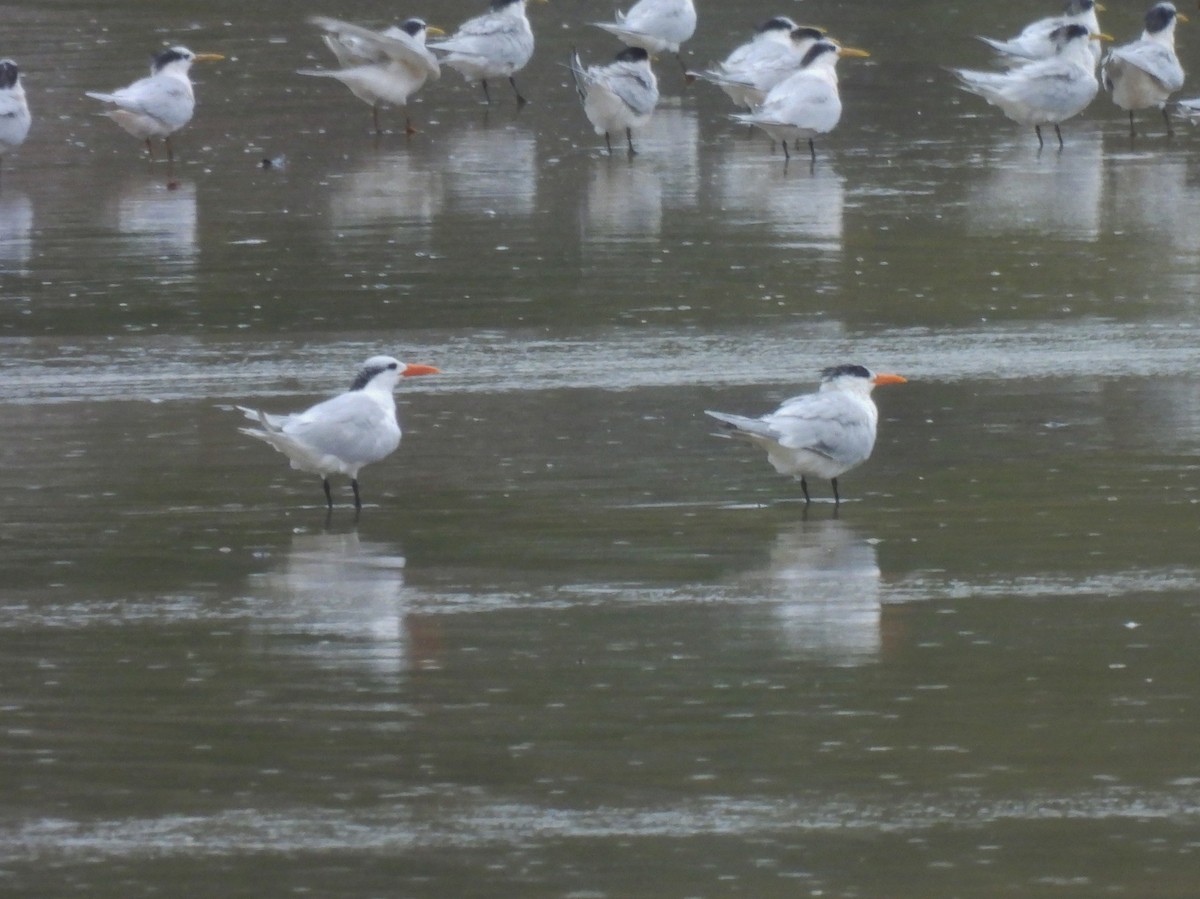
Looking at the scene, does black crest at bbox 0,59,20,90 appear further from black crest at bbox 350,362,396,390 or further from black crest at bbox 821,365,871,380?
black crest at bbox 821,365,871,380

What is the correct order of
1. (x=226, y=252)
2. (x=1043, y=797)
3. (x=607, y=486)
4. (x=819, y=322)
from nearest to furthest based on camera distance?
(x=1043, y=797) → (x=607, y=486) → (x=819, y=322) → (x=226, y=252)

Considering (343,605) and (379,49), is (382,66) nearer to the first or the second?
(379,49)

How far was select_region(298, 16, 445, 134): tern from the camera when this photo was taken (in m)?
21.3

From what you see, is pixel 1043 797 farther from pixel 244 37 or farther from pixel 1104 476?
pixel 244 37

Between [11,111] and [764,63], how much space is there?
6.59 metres

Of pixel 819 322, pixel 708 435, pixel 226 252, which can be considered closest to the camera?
pixel 708 435

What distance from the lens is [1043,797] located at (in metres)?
6.60

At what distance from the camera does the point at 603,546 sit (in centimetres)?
922

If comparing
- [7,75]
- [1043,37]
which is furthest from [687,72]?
[7,75]

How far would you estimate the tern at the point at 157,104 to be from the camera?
20000mm

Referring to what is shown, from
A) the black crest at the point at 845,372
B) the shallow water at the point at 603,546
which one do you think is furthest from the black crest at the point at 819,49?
the black crest at the point at 845,372

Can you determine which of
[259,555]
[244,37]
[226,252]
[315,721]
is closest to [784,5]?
[244,37]

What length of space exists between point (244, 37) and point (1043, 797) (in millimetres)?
22754

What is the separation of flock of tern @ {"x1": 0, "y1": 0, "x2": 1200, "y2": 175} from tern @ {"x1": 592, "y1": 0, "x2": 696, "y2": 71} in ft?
5.70
